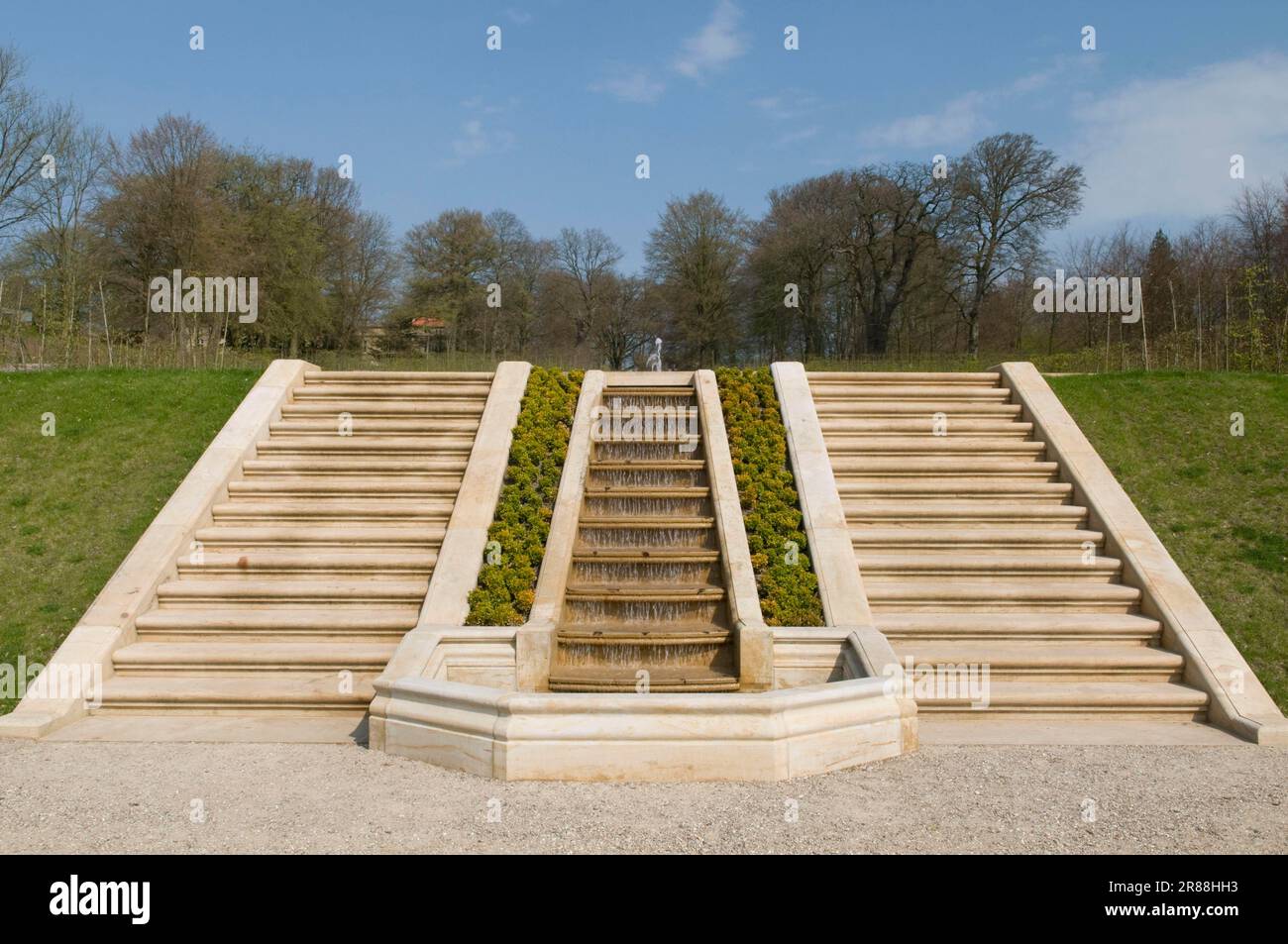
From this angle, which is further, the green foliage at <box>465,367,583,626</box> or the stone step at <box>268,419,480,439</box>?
the stone step at <box>268,419,480,439</box>

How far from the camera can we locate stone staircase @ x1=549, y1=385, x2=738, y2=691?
830 centimetres

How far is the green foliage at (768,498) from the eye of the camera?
8789 mm

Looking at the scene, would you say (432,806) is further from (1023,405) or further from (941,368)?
(941,368)

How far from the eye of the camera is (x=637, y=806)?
546 cm

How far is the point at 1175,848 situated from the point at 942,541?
5219mm

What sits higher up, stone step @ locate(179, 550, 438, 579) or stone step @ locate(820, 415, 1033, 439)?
stone step @ locate(820, 415, 1033, 439)

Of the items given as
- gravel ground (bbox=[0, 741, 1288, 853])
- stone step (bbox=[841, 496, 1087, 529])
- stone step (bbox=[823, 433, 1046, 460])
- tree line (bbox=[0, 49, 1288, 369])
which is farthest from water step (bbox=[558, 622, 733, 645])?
tree line (bbox=[0, 49, 1288, 369])

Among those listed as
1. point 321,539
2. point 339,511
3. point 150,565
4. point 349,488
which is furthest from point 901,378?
point 150,565

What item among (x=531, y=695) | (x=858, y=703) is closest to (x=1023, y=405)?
(x=858, y=703)

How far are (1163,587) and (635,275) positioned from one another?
118 feet

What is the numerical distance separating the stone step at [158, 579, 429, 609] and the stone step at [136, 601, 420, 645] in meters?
0.19

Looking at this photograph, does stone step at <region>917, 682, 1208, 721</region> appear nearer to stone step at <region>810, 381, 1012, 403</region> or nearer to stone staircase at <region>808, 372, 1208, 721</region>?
stone staircase at <region>808, 372, 1208, 721</region>

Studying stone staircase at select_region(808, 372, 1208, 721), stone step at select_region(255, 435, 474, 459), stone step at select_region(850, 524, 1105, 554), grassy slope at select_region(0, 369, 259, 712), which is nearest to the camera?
stone staircase at select_region(808, 372, 1208, 721)

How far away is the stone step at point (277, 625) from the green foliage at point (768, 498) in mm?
3768
